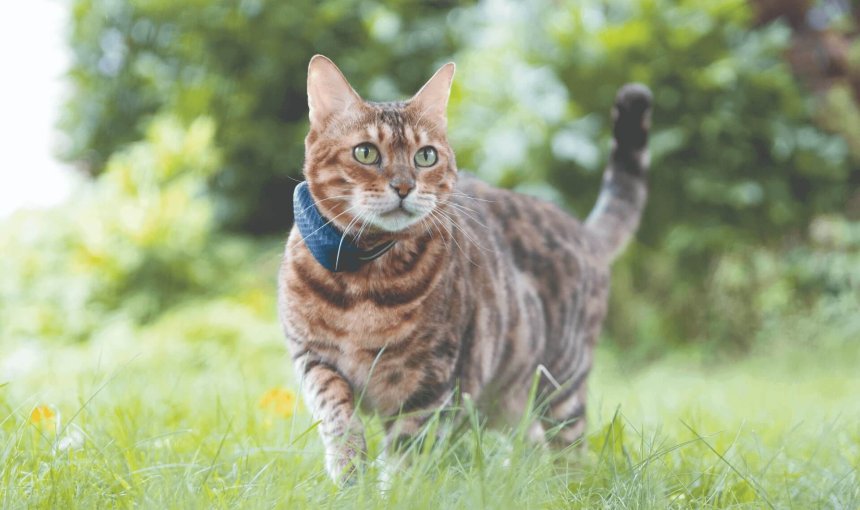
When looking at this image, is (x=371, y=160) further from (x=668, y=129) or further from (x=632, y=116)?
(x=668, y=129)

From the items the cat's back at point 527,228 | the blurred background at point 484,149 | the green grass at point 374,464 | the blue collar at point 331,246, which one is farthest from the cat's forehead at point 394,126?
the blurred background at point 484,149

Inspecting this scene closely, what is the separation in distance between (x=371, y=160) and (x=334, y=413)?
0.55 meters

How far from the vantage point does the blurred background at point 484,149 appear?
512cm

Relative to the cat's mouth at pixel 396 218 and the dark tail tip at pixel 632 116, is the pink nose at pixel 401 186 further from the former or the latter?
the dark tail tip at pixel 632 116

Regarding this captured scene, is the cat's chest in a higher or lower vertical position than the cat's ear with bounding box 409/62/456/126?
lower

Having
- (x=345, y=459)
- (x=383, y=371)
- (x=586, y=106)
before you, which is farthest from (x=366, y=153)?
(x=586, y=106)

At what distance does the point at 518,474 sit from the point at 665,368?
407 cm

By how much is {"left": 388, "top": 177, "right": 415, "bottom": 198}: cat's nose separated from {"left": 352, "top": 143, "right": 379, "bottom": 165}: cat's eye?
8 centimetres

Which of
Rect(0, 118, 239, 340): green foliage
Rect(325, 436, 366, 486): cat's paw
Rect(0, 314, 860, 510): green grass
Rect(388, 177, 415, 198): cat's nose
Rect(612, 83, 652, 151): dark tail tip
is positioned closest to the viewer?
Rect(0, 314, 860, 510): green grass

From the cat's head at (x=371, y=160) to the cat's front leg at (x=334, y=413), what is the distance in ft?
1.07

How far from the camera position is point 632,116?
2.55 metres

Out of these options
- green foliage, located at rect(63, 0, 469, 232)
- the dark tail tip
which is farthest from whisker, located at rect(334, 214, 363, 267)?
green foliage, located at rect(63, 0, 469, 232)

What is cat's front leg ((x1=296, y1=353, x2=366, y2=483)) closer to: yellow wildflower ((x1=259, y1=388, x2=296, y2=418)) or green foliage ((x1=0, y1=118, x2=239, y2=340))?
yellow wildflower ((x1=259, y1=388, x2=296, y2=418))

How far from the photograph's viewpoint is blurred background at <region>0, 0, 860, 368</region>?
512 cm
